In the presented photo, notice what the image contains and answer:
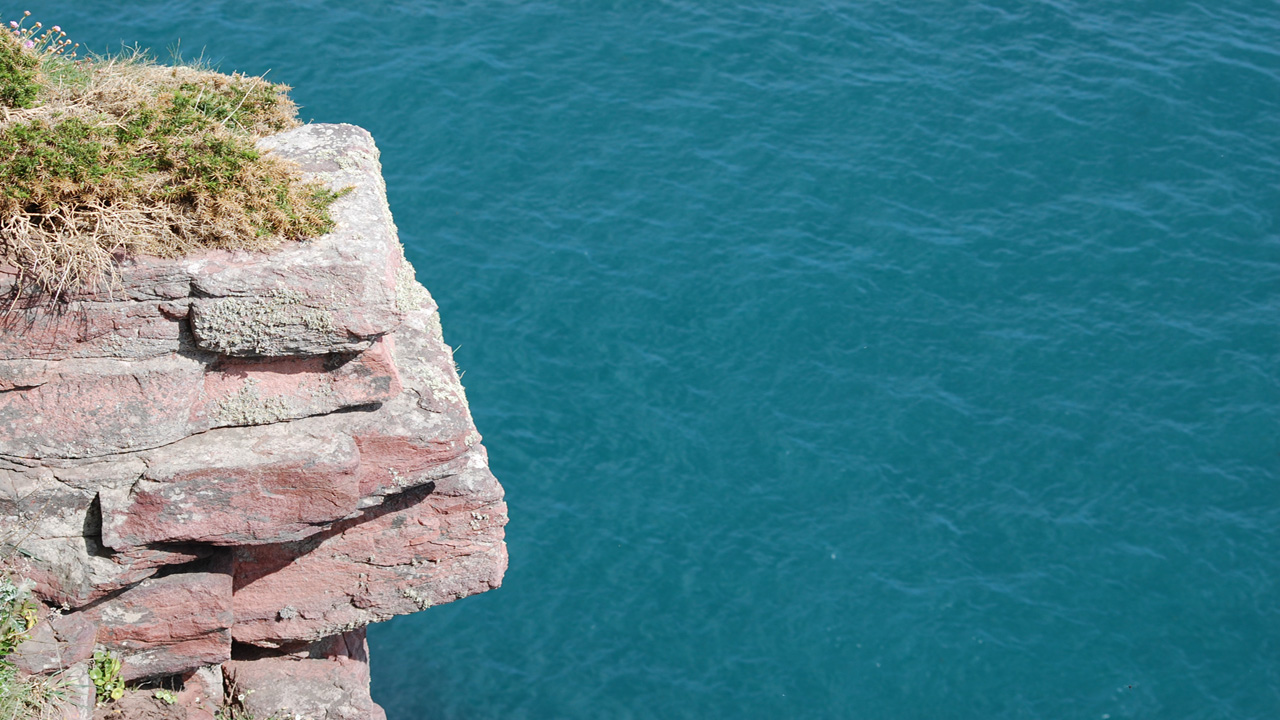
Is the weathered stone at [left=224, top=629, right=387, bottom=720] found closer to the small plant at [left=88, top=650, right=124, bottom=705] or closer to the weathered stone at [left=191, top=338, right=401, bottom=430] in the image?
the small plant at [left=88, top=650, right=124, bottom=705]

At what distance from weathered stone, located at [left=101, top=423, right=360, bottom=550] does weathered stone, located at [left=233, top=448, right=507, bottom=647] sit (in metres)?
1.12

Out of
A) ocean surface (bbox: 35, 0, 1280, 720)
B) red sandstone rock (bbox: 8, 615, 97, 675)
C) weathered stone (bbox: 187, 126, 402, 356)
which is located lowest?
ocean surface (bbox: 35, 0, 1280, 720)

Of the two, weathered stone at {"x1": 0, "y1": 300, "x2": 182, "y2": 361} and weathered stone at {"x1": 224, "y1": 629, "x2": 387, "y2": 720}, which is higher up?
weathered stone at {"x1": 0, "y1": 300, "x2": 182, "y2": 361}

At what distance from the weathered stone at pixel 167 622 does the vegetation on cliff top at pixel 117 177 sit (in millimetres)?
2854

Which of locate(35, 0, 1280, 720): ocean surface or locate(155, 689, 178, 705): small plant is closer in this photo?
locate(155, 689, 178, 705): small plant

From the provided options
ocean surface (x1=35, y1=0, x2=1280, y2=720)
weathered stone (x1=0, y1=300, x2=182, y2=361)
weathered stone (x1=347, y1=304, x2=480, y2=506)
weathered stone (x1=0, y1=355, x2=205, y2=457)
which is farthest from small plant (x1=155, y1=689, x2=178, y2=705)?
ocean surface (x1=35, y1=0, x2=1280, y2=720)

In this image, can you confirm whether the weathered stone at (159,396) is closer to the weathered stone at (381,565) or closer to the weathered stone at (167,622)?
the weathered stone at (167,622)

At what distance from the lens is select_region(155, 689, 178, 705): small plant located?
10352 mm

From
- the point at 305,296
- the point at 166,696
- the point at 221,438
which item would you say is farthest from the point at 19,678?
the point at 305,296

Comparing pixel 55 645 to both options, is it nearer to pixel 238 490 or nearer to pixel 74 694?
pixel 74 694

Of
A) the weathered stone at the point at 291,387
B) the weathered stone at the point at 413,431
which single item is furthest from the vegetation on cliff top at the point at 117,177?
the weathered stone at the point at 413,431

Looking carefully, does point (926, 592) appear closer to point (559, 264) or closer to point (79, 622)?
point (559, 264)

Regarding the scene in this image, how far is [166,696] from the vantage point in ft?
34.0

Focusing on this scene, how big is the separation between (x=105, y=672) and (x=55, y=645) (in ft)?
2.72
